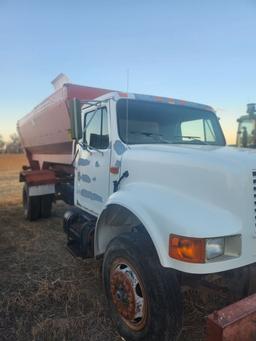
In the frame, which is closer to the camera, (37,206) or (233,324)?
(233,324)

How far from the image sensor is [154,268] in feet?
8.19

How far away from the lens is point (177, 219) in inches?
92.7

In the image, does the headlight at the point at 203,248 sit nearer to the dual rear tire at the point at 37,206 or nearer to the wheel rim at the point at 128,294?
the wheel rim at the point at 128,294

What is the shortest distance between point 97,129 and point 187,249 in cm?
246

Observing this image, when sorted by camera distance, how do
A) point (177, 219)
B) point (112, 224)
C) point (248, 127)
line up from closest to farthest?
point (177, 219)
point (112, 224)
point (248, 127)

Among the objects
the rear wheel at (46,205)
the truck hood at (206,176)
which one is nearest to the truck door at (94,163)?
the truck hood at (206,176)

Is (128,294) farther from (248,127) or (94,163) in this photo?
(248,127)

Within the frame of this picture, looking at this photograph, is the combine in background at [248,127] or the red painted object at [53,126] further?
the red painted object at [53,126]

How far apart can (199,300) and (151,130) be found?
209cm

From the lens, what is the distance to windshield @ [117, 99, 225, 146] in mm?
3818

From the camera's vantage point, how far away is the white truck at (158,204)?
2.30 meters

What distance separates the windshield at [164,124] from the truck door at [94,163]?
11.7 inches

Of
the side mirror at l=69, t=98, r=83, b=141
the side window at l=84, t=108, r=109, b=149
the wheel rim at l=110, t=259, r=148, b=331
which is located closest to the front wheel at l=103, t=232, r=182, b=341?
the wheel rim at l=110, t=259, r=148, b=331

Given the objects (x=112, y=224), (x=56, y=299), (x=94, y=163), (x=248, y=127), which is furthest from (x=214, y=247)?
(x=248, y=127)
